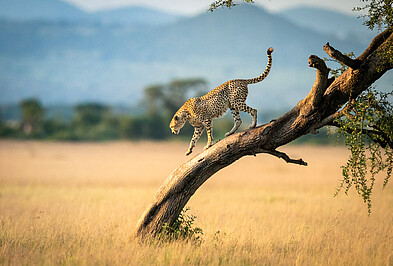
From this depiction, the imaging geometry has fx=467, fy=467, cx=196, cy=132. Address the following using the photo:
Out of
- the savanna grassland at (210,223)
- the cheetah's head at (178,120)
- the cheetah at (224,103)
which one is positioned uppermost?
the cheetah at (224,103)

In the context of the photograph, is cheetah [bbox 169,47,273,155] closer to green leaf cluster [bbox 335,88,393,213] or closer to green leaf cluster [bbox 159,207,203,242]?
green leaf cluster [bbox 335,88,393,213]

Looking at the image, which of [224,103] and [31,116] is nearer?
[224,103]

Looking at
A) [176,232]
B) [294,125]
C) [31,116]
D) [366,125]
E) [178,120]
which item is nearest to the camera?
[366,125]

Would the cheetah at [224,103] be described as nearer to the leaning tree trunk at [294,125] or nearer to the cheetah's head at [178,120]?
the cheetah's head at [178,120]

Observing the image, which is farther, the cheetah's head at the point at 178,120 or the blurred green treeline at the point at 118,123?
the blurred green treeline at the point at 118,123

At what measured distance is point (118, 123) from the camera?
6506 cm

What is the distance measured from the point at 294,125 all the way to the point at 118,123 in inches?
2279

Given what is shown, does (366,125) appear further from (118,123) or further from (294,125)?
(118,123)

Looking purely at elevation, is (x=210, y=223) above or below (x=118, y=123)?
below

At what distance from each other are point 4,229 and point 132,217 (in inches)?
143

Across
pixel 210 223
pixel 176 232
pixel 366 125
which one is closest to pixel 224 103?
pixel 366 125

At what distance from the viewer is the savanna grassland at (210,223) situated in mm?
8492

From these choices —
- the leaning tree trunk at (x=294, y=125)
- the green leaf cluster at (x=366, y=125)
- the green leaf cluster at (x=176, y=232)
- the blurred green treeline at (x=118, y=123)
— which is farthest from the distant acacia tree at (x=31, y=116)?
the green leaf cluster at (x=366, y=125)

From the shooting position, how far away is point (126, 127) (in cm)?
5947
